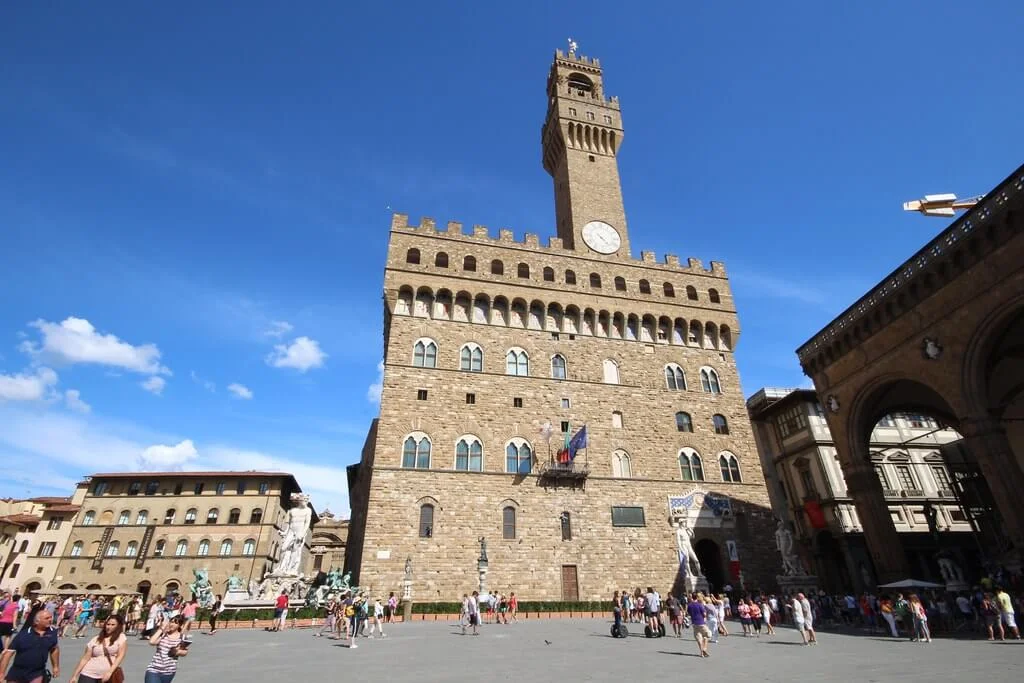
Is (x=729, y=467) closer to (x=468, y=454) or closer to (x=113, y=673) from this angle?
(x=468, y=454)

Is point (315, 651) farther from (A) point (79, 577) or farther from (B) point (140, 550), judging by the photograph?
(A) point (79, 577)

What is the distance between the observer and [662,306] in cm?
3123

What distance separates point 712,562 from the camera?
26.4m

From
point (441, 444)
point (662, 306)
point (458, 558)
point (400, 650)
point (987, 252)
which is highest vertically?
point (662, 306)

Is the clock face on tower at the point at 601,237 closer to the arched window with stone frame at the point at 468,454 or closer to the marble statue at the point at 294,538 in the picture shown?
the arched window with stone frame at the point at 468,454

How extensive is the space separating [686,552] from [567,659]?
14.7 m

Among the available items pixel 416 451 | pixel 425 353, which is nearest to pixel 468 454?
pixel 416 451

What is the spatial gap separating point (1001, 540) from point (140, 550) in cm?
5086

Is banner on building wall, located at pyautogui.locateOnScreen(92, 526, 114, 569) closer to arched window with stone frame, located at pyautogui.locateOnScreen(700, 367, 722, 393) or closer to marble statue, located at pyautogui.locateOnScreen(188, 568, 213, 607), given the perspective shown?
marble statue, located at pyautogui.locateOnScreen(188, 568, 213, 607)

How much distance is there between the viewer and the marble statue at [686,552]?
2353 cm

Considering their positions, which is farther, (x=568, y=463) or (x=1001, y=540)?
(x=568, y=463)

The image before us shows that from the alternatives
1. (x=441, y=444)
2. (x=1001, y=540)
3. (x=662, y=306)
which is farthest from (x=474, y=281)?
(x=1001, y=540)

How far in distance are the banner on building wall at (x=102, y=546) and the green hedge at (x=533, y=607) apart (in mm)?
32765

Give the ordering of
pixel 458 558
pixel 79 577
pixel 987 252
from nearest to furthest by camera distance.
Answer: pixel 987 252, pixel 458 558, pixel 79 577
